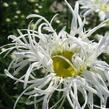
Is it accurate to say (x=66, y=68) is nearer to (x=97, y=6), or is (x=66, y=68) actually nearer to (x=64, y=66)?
(x=64, y=66)

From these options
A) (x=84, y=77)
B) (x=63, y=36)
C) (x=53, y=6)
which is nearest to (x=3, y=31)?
(x=53, y=6)

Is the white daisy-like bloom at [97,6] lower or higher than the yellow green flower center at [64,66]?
higher

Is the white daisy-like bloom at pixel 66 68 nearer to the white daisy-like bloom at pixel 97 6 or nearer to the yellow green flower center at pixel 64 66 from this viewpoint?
the yellow green flower center at pixel 64 66

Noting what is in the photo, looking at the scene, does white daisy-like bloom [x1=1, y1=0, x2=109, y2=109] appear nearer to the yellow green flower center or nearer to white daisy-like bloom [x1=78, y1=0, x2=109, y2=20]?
the yellow green flower center

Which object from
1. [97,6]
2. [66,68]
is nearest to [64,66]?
[66,68]

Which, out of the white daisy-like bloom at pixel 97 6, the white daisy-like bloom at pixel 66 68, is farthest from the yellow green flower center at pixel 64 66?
the white daisy-like bloom at pixel 97 6

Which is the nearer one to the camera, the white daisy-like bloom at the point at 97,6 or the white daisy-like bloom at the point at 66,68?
the white daisy-like bloom at the point at 66,68

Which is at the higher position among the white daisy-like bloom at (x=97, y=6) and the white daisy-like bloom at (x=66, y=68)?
the white daisy-like bloom at (x=97, y=6)
